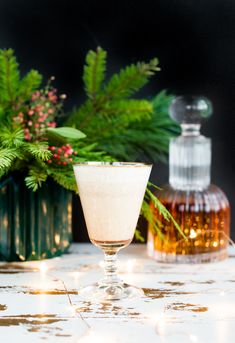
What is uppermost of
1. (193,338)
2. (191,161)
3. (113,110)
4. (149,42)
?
(149,42)

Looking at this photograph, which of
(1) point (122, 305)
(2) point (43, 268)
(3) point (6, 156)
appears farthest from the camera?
(2) point (43, 268)

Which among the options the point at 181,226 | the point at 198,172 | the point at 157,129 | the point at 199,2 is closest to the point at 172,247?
the point at 181,226

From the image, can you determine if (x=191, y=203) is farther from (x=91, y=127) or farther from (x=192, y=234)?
(x=91, y=127)

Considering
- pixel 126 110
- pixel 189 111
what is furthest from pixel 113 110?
pixel 189 111

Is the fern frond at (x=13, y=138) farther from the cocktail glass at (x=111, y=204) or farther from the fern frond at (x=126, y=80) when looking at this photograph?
the fern frond at (x=126, y=80)

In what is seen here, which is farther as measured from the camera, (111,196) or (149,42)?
(149,42)

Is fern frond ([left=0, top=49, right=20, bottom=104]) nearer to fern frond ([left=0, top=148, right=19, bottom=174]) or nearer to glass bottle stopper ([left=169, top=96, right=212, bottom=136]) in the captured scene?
fern frond ([left=0, top=148, right=19, bottom=174])

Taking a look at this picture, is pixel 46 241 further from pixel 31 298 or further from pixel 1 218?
Result: pixel 31 298

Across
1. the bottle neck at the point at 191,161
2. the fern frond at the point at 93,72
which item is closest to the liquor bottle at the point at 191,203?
the bottle neck at the point at 191,161
